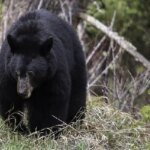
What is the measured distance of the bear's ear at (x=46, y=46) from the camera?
614 centimetres

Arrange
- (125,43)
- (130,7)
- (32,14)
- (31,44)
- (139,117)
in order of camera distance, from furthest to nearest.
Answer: (130,7) < (125,43) < (139,117) < (32,14) < (31,44)

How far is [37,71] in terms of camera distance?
607 centimetres

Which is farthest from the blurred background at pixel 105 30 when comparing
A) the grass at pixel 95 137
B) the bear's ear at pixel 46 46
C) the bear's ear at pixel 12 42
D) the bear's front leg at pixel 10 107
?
the bear's ear at pixel 12 42

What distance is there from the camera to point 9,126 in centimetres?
670

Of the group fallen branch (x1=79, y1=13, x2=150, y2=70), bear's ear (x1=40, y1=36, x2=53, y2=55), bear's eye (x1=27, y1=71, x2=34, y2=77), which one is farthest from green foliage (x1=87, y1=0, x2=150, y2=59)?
bear's eye (x1=27, y1=71, x2=34, y2=77)

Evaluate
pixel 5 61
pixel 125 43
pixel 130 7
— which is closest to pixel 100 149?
pixel 5 61

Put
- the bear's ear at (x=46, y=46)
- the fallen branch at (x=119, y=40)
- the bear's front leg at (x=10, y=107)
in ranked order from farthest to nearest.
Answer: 1. the fallen branch at (x=119, y=40)
2. the bear's front leg at (x=10, y=107)
3. the bear's ear at (x=46, y=46)

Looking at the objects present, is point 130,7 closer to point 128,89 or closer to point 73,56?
point 128,89

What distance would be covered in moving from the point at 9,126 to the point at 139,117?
5.75ft

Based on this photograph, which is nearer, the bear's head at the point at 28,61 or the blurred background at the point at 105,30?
the bear's head at the point at 28,61

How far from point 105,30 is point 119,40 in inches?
15.1

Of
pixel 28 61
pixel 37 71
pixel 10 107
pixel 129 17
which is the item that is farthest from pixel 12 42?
pixel 129 17

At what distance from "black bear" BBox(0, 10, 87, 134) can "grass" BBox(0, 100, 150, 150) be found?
19 centimetres

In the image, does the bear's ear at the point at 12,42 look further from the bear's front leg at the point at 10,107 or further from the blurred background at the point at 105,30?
the blurred background at the point at 105,30
